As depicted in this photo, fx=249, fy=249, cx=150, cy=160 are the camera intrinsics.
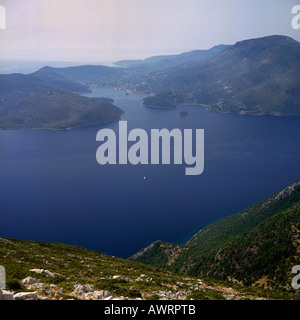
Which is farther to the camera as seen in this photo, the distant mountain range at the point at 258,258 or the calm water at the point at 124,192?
the calm water at the point at 124,192

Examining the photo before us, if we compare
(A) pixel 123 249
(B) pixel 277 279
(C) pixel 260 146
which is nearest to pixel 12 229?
(A) pixel 123 249

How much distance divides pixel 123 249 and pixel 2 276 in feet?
235
